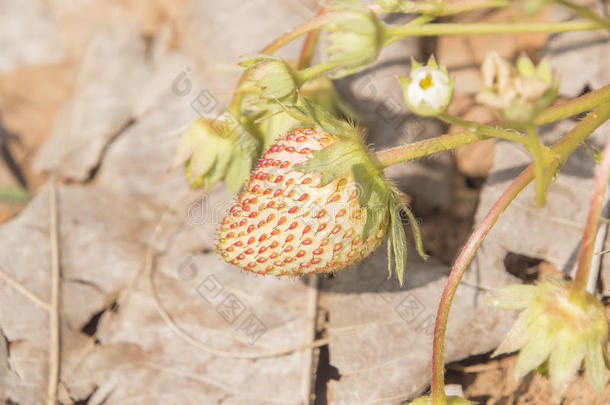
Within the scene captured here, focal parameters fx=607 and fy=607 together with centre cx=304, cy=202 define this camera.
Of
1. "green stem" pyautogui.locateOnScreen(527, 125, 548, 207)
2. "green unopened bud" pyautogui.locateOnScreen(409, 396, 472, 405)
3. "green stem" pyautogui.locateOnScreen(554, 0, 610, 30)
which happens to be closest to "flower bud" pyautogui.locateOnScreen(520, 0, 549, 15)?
"green stem" pyautogui.locateOnScreen(554, 0, 610, 30)

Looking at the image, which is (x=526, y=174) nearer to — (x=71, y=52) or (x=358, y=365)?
(x=358, y=365)

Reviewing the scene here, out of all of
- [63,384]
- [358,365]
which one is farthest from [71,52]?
[358,365]

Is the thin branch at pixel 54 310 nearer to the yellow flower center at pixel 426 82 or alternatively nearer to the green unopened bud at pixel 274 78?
the green unopened bud at pixel 274 78

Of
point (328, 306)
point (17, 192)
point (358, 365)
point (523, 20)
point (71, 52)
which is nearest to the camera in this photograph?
point (358, 365)

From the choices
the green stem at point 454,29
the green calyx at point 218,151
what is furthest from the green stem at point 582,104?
the green calyx at point 218,151

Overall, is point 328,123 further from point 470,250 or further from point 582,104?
point 582,104
